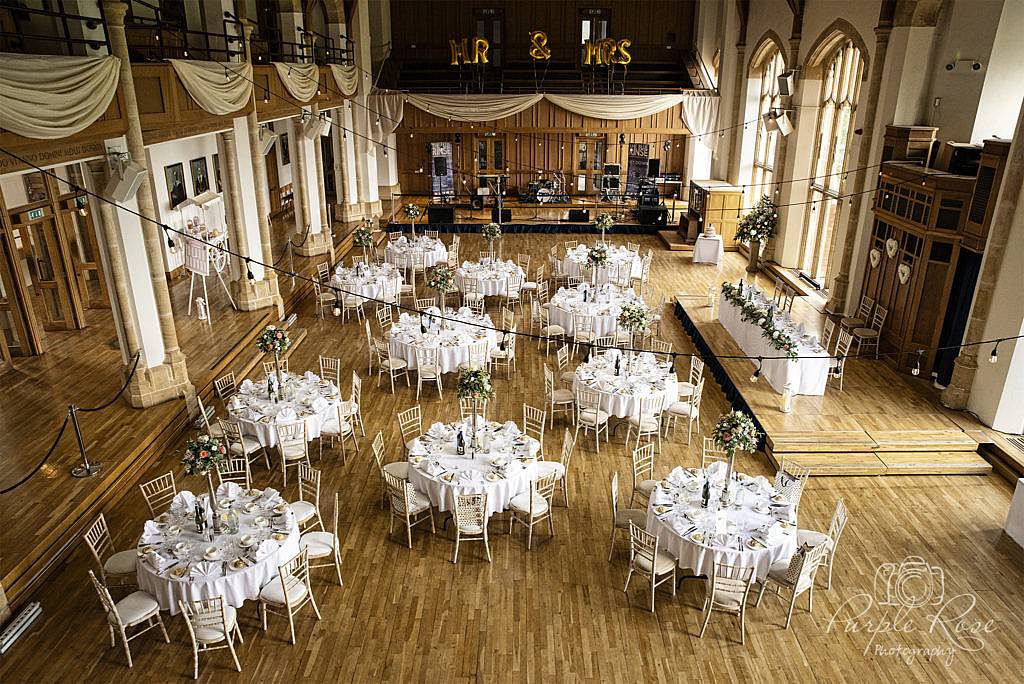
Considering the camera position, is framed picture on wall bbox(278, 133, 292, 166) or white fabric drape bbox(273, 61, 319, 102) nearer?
white fabric drape bbox(273, 61, 319, 102)

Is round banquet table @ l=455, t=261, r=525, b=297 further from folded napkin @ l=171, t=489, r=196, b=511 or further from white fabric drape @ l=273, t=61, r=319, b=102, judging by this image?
folded napkin @ l=171, t=489, r=196, b=511

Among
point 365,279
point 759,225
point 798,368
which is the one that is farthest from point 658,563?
point 759,225

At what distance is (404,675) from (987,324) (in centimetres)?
939

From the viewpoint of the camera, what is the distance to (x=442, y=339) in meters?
11.8

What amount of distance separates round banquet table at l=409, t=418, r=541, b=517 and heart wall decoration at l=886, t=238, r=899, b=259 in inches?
330

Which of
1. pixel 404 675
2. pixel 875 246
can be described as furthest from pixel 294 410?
pixel 875 246

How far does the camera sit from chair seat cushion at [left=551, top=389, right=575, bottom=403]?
34.8 ft

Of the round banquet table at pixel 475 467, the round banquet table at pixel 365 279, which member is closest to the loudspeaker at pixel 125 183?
the round banquet table at pixel 475 467

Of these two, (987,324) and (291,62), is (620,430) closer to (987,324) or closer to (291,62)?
→ (987,324)

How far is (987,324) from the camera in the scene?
1015 cm

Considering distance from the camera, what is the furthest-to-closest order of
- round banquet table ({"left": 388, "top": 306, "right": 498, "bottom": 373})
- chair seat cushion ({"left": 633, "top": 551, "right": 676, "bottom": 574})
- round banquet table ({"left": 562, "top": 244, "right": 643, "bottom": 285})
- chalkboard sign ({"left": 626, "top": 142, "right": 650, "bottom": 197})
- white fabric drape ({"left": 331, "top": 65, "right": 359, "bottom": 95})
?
chalkboard sign ({"left": 626, "top": 142, "right": 650, "bottom": 197}), white fabric drape ({"left": 331, "top": 65, "right": 359, "bottom": 95}), round banquet table ({"left": 562, "top": 244, "right": 643, "bottom": 285}), round banquet table ({"left": 388, "top": 306, "right": 498, "bottom": 373}), chair seat cushion ({"left": 633, "top": 551, "right": 676, "bottom": 574})

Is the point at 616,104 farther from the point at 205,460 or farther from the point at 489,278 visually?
the point at 205,460

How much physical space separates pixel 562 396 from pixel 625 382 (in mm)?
1038

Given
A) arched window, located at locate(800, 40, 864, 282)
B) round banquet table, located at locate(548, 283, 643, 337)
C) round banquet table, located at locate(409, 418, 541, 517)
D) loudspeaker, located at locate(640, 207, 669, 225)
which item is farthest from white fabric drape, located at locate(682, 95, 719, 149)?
round banquet table, located at locate(409, 418, 541, 517)
